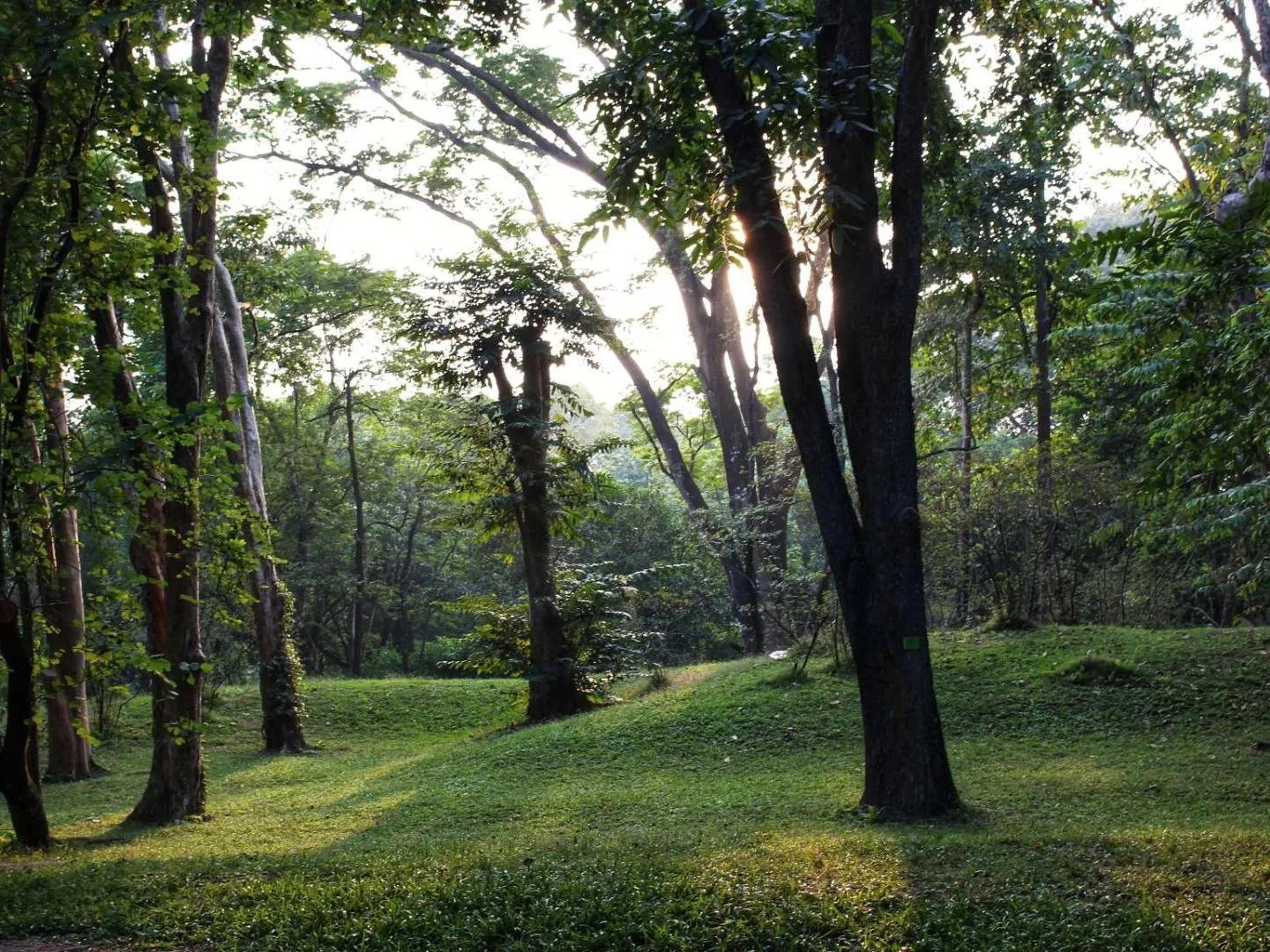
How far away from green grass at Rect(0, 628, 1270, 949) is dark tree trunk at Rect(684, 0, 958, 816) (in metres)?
0.62

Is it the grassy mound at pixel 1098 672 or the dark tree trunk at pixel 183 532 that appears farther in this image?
the grassy mound at pixel 1098 672

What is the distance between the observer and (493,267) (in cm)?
1544

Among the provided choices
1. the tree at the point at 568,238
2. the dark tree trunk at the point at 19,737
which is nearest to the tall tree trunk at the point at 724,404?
the tree at the point at 568,238

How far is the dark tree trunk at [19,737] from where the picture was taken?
7.06 m

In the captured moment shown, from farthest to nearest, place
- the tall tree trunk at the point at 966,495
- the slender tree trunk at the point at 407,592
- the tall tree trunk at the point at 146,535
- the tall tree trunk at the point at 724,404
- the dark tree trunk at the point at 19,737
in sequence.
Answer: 1. the slender tree trunk at the point at 407,592
2. the tall tree trunk at the point at 724,404
3. the tall tree trunk at the point at 966,495
4. the tall tree trunk at the point at 146,535
5. the dark tree trunk at the point at 19,737

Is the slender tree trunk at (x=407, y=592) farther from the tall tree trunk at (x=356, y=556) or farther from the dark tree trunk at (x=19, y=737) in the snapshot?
the dark tree trunk at (x=19, y=737)

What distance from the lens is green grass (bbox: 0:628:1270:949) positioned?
5.12m

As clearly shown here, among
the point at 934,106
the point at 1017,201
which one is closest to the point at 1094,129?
the point at 1017,201

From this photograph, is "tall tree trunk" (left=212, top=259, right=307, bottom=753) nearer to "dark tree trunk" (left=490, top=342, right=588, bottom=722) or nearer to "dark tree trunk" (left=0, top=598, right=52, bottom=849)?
"dark tree trunk" (left=490, top=342, right=588, bottom=722)

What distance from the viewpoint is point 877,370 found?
776 centimetres

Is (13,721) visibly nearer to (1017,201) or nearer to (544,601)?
(544,601)

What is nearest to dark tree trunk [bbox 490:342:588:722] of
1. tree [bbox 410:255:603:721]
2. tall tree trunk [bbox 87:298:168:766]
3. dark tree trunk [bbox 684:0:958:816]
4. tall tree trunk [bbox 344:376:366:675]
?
tree [bbox 410:255:603:721]

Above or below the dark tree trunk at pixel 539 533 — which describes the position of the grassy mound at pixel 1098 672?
below

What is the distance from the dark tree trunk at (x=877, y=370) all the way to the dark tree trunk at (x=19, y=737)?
17.2 feet
